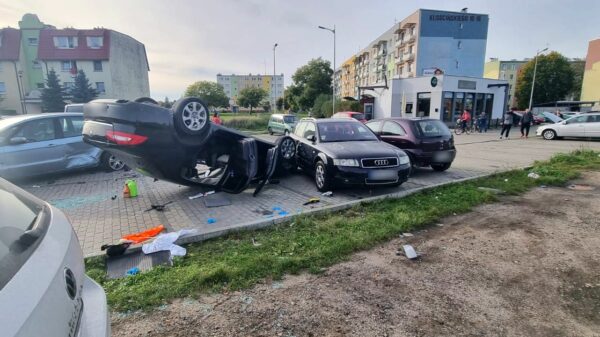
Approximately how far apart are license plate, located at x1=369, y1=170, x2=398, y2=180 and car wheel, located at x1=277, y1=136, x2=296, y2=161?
85.9 inches

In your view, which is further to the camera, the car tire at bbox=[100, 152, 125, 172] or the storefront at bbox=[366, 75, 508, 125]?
the storefront at bbox=[366, 75, 508, 125]

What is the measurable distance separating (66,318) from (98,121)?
478cm

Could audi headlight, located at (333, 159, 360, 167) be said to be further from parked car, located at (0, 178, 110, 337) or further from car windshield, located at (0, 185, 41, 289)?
car windshield, located at (0, 185, 41, 289)

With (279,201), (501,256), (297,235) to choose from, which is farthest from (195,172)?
(501,256)

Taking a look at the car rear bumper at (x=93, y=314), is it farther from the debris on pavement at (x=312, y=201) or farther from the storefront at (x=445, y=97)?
the storefront at (x=445, y=97)

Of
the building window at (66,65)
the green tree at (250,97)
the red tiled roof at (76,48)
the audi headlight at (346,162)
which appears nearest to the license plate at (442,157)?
the audi headlight at (346,162)

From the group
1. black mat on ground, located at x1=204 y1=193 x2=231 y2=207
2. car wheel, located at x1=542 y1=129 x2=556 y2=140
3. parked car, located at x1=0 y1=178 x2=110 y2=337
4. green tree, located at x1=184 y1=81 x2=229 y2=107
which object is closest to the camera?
parked car, located at x1=0 y1=178 x2=110 y2=337

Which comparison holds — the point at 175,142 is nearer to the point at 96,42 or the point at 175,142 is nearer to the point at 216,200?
the point at 216,200

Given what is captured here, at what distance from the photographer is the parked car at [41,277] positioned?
39.9 inches

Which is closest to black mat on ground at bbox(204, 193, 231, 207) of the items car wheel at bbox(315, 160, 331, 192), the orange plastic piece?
→ the orange plastic piece

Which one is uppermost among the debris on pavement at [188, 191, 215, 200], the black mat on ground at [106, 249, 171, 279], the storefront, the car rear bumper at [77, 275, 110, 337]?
the storefront

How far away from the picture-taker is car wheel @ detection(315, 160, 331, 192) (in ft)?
21.8

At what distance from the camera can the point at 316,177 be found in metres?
7.03

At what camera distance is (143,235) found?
4531 mm
